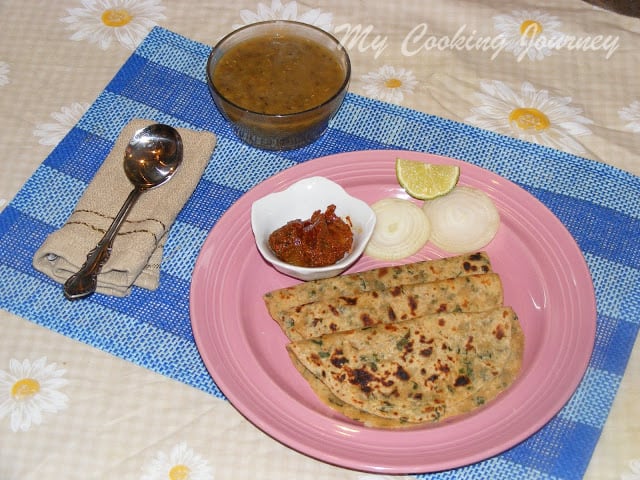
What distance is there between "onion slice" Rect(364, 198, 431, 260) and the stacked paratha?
0.13m

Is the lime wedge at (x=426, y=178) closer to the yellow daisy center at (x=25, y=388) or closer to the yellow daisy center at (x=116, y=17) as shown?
the yellow daisy center at (x=25, y=388)

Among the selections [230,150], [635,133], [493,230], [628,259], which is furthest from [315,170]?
[635,133]

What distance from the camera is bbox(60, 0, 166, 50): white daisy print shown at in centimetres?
405

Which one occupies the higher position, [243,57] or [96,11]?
[243,57]

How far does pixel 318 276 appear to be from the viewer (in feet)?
10.0

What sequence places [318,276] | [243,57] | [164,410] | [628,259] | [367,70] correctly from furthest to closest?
[367,70] → [243,57] → [628,259] → [318,276] → [164,410]

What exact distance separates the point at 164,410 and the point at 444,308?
1.17 meters

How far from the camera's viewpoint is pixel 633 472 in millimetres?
2715

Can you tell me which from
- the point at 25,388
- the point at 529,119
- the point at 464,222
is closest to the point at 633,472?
the point at 464,222

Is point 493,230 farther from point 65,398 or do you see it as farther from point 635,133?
point 65,398

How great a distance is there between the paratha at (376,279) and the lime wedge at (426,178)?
32 cm

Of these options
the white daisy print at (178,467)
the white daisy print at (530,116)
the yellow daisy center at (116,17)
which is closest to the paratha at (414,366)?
the white daisy print at (178,467)

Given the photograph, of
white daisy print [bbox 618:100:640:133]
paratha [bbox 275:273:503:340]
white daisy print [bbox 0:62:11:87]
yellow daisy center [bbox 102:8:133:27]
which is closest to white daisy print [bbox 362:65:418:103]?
white daisy print [bbox 618:100:640:133]

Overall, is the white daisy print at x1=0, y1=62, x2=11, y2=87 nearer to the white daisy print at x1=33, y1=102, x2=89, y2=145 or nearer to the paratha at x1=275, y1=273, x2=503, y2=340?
the white daisy print at x1=33, y1=102, x2=89, y2=145
